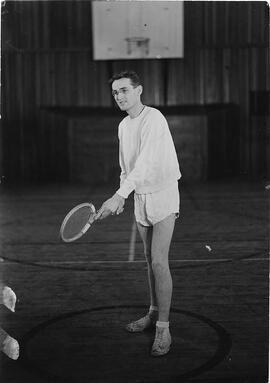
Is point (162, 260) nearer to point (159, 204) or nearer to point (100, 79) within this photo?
point (159, 204)

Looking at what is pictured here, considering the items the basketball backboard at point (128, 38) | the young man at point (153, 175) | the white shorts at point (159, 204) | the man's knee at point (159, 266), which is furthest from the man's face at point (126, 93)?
the basketball backboard at point (128, 38)

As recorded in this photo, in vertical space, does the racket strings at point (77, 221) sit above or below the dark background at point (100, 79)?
below

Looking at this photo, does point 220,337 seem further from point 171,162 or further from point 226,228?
point 226,228

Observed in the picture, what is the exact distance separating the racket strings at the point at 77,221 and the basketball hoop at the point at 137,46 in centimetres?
1121

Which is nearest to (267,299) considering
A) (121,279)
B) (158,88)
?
(121,279)

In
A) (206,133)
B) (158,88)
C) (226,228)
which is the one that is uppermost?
(158,88)

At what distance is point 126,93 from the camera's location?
11.7ft

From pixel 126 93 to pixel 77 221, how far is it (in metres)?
0.82

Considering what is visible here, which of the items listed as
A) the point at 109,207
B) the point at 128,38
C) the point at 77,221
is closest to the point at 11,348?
the point at 77,221

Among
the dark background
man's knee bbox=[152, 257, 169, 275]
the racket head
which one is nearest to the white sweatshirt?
the racket head

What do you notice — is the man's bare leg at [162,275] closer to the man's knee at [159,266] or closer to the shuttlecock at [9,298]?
the man's knee at [159,266]

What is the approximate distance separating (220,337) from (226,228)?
408cm

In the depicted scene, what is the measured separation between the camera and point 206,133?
44.0 ft

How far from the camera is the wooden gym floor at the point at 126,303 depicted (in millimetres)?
3506
